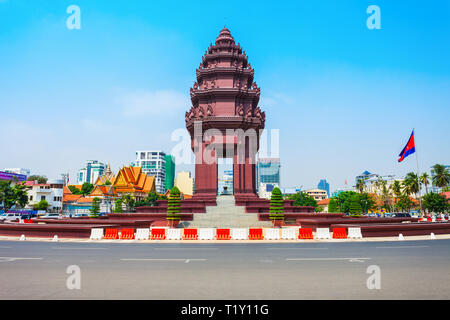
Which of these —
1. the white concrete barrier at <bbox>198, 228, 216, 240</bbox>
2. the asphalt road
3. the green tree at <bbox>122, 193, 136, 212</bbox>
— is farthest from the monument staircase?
the green tree at <bbox>122, 193, 136, 212</bbox>

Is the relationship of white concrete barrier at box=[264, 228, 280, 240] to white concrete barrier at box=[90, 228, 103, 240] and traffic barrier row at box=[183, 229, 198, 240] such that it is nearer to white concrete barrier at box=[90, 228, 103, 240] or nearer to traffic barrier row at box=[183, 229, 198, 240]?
traffic barrier row at box=[183, 229, 198, 240]

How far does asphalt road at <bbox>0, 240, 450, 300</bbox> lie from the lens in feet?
25.9

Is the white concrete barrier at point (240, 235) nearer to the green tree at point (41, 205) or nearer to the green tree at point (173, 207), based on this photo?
the green tree at point (173, 207)

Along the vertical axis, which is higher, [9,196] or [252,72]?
[252,72]

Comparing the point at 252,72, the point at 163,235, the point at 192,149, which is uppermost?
the point at 252,72

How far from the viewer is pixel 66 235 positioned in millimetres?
25062

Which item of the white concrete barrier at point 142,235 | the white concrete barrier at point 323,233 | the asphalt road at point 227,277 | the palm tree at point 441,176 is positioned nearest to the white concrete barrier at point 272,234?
the white concrete barrier at point 323,233

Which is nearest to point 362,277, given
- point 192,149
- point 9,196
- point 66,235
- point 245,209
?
point 66,235

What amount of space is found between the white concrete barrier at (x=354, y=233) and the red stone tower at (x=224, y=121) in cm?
1618

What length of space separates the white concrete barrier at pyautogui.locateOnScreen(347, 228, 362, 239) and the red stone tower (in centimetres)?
1618

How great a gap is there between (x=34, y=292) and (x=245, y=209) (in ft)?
92.6

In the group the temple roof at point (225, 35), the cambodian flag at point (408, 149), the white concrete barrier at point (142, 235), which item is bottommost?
the white concrete barrier at point (142, 235)

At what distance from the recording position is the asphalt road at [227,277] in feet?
25.9
